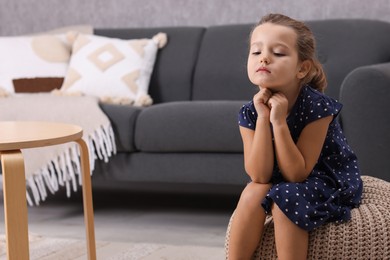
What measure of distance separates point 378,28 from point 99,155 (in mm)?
1230

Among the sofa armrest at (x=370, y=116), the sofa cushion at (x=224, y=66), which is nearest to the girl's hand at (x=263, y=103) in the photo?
the sofa armrest at (x=370, y=116)

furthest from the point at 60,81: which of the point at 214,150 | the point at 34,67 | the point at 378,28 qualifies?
the point at 378,28

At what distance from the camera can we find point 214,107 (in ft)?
9.10

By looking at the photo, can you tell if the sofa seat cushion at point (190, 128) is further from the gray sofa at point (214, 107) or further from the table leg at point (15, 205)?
the table leg at point (15, 205)

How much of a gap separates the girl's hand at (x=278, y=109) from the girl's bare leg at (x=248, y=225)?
5.8 inches

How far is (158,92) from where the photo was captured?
3408mm

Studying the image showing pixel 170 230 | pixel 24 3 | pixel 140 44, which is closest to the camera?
pixel 170 230

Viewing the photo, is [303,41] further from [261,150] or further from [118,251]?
[118,251]

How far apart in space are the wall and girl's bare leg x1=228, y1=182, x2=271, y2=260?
2021 millimetres

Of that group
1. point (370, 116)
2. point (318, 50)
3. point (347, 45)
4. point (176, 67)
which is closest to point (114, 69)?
point (176, 67)

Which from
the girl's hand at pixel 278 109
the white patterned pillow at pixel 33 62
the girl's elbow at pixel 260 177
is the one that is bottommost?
the white patterned pillow at pixel 33 62

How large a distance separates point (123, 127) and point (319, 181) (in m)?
1.33

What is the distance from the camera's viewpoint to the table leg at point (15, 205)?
5.63 ft

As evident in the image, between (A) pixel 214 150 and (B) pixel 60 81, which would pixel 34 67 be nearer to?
(B) pixel 60 81
